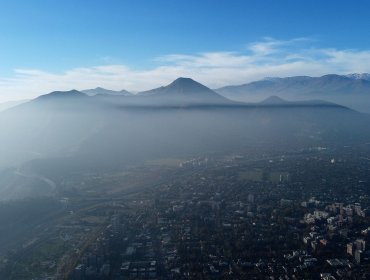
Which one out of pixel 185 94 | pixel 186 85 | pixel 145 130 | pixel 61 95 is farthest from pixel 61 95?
pixel 186 85

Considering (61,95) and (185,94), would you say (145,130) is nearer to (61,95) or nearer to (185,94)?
(61,95)

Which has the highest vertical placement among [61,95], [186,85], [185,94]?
[186,85]

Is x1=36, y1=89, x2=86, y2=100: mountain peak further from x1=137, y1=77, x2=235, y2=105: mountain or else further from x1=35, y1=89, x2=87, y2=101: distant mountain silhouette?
x1=137, y1=77, x2=235, y2=105: mountain

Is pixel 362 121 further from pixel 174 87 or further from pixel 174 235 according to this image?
pixel 174 235

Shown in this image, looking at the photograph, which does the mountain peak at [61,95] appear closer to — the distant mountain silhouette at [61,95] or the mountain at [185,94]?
the distant mountain silhouette at [61,95]

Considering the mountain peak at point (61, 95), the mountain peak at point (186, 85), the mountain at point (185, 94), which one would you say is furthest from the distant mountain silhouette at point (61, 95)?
the mountain peak at point (186, 85)

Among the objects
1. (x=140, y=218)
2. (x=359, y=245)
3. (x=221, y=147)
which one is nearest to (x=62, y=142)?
(x=221, y=147)

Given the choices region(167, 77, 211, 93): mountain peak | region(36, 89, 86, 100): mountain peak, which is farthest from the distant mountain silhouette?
region(167, 77, 211, 93): mountain peak

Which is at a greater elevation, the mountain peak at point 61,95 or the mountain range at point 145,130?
the mountain peak at point 61,95
